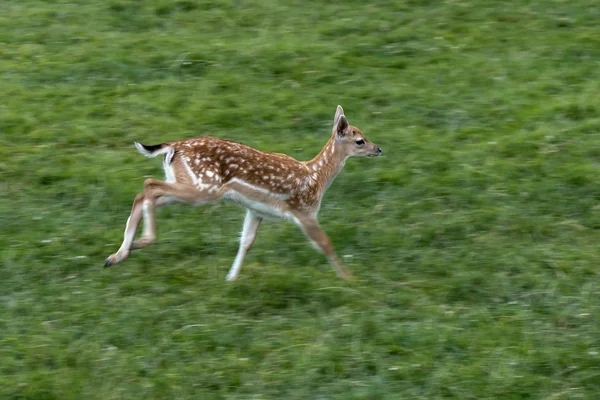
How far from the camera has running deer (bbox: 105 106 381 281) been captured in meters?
7.32

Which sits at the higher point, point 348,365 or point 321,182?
point 321,182

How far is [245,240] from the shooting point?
7742 mm

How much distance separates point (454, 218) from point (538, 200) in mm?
857

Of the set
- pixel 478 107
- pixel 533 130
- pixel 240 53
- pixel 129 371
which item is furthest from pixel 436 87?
pixel 129 371

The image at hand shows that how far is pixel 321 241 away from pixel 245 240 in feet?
1.91

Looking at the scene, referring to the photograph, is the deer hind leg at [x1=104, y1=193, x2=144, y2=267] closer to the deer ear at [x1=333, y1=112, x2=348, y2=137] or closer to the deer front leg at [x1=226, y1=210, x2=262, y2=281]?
the deer front leg at [x1=226, y1=210, x2=262, y2=281]

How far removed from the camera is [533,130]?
10219 mm

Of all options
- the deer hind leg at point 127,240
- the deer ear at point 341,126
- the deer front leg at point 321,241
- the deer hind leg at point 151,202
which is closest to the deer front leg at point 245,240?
the deer front leg at point 321,241

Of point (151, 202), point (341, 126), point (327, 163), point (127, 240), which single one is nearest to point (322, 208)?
point (327, 163)

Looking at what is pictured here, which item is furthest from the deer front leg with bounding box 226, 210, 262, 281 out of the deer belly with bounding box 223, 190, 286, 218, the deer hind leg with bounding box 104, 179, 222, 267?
the deer hind leg with bounding box 104, 179, 222, 267

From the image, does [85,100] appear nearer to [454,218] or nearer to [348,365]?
[454,218]

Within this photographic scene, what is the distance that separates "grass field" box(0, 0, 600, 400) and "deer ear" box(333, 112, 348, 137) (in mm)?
684

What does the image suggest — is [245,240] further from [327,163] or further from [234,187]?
[327,163]

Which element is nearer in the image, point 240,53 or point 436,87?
point 436,87
